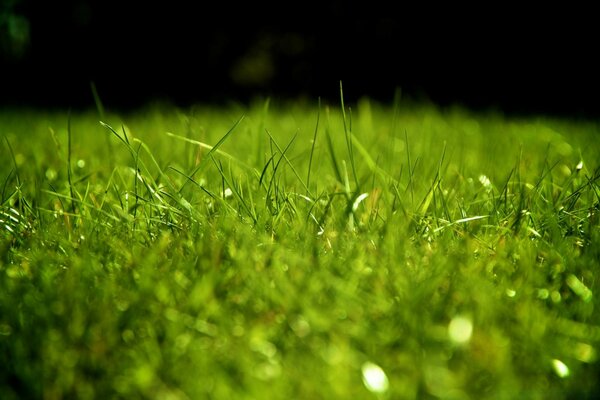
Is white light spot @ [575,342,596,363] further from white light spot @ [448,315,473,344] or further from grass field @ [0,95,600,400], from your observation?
white light spot @ [448,315,473,344]

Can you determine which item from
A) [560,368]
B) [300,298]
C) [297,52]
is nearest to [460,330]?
[560,368]

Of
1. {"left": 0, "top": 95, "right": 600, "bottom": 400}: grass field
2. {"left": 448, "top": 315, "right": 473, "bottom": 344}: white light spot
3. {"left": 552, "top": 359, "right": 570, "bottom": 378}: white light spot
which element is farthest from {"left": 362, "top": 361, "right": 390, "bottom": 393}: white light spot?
{"left": 552, "top": 359, "right": 570, "bottom": 378}: white light spot

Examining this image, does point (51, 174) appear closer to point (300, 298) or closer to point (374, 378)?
point (300, 298)

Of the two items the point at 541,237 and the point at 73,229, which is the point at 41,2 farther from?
the point at 541,237

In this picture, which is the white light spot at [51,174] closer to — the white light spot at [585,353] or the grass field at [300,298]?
the grass field at [300,298]

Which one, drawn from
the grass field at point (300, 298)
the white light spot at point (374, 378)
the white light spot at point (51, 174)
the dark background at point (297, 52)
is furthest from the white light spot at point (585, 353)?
the dark background at point (297, 52)

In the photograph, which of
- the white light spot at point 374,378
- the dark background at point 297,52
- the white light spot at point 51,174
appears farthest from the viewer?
the dark background at point 297,52
